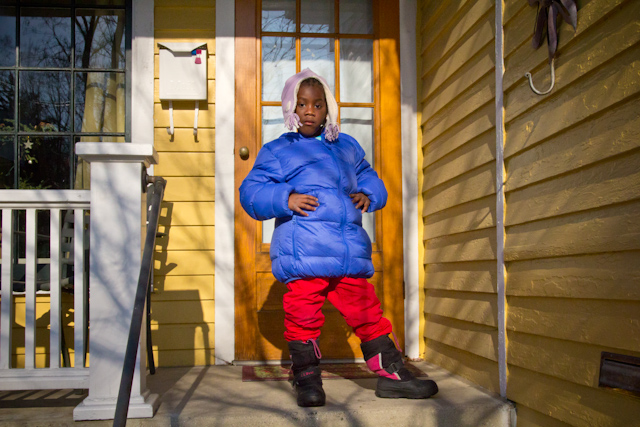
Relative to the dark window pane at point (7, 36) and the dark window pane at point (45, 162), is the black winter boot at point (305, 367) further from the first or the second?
the dark window pane at point (7, 36)

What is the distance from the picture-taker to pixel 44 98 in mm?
3182

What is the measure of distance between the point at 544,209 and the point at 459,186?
75 centimetres

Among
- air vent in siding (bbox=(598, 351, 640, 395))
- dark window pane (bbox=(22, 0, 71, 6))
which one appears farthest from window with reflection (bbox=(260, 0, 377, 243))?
air vent in siding (bbox=(598, 351, 640, 395))

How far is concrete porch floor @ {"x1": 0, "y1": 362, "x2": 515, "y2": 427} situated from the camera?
194 centimetres

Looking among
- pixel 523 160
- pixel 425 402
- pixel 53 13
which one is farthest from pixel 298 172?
pixel 53 13

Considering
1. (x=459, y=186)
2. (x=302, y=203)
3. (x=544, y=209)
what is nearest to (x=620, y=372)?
(x=544, y=209)

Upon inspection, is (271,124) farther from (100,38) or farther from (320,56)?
(100,38)

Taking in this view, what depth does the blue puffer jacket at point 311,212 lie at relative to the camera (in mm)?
2080

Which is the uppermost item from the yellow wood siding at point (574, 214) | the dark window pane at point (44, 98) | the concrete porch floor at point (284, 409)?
the dark window pane at point (44, 98)

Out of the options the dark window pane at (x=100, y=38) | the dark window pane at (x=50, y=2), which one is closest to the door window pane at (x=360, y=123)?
the dark window pane at (x=100, y=38)

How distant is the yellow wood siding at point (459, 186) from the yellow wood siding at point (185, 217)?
1.20 metres

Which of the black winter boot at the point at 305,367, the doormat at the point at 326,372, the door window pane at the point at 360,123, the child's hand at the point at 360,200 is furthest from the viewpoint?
the door window pane at the point at 360,123

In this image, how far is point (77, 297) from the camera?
214cm

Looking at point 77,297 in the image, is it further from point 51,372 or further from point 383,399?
point 383,399
